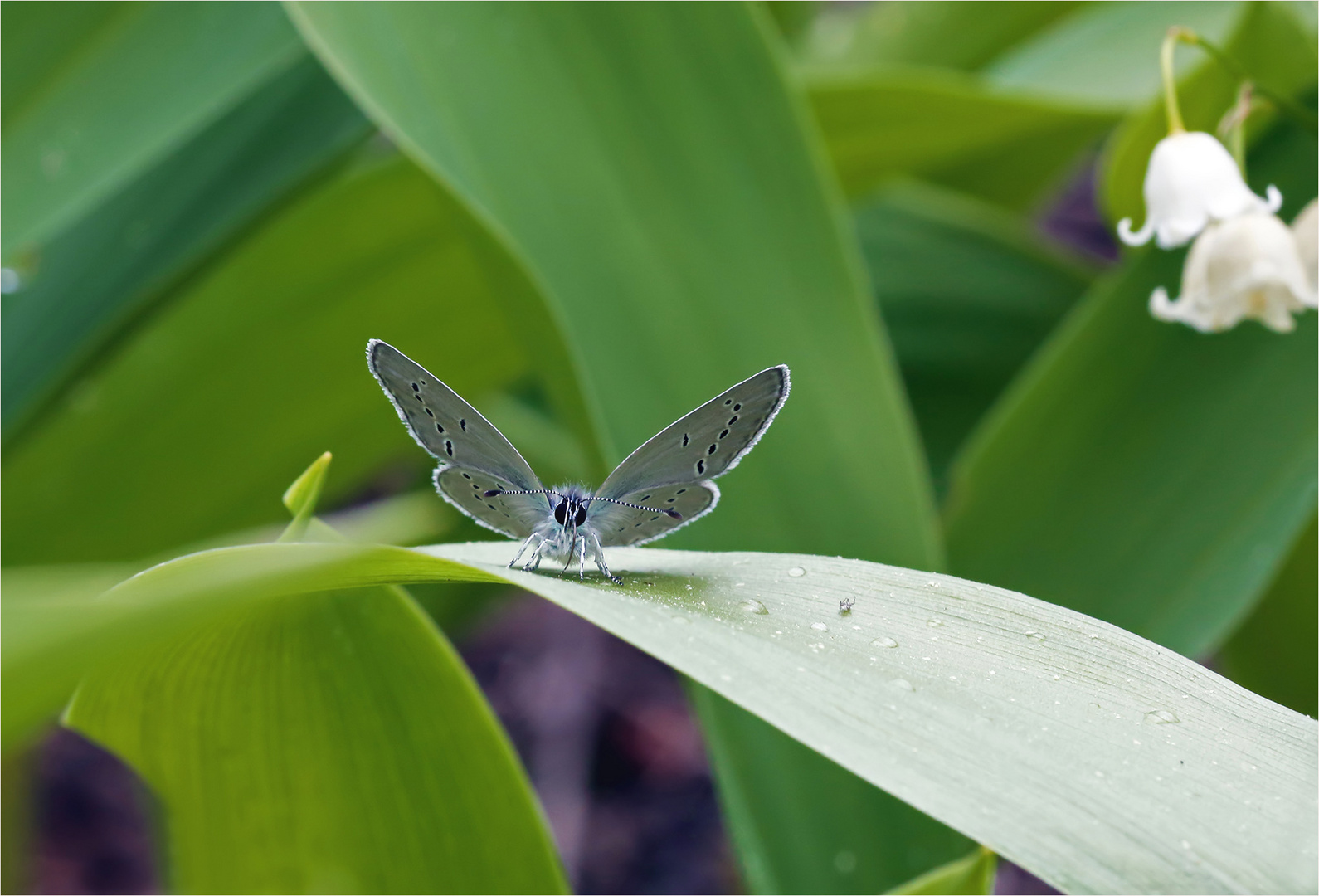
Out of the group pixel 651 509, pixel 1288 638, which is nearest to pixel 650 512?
pixel 651 509

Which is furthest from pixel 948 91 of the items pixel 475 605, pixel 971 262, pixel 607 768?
pixel 607 768

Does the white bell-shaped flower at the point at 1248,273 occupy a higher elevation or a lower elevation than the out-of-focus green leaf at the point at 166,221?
higher

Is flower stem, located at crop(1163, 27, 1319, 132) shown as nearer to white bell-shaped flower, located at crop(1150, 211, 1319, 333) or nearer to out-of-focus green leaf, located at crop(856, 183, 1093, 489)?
white bell-shaped flower, located at crop(1150, 211, 1319, 333)

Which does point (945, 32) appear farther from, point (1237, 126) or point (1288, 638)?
point (1288, 638)

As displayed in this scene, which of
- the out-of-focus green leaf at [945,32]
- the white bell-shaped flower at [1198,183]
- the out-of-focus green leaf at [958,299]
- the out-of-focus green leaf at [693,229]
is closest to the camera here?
the white bell-shaped flower at [1198,183]

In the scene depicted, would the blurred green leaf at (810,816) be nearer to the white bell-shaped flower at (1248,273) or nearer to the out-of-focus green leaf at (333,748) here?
the out-of-focus green leaf at (333,748)

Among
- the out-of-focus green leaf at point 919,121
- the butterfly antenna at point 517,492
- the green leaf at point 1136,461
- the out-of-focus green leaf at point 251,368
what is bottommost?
the butterfly antenna at point 517,492

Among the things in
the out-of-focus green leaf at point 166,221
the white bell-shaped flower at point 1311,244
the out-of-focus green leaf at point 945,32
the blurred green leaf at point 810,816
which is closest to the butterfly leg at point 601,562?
the blurred green leaf at point 810,816

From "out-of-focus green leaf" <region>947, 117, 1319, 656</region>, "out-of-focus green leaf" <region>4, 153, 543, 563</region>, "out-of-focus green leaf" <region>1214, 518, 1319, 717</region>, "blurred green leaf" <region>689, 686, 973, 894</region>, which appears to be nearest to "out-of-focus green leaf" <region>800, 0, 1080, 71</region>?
"out-of-focus green leaf" <region>947, 117, 1319, 656</region>
